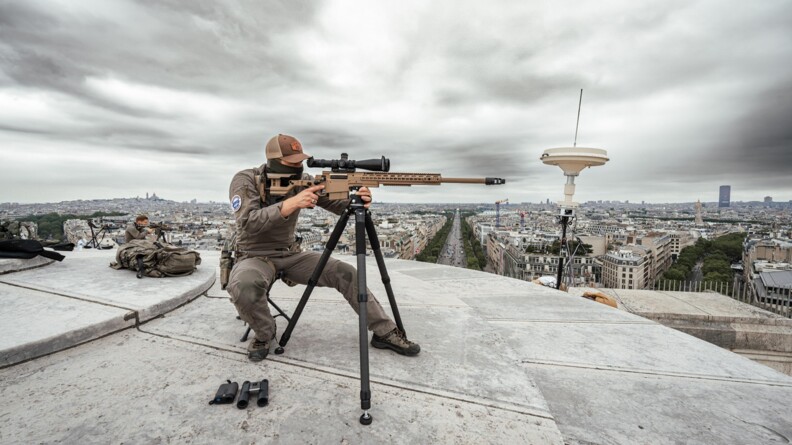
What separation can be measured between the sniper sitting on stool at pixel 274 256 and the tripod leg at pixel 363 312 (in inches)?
8.9

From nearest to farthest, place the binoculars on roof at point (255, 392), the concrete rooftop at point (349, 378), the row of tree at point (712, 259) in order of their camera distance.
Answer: the concrete rooftop at point (349, 378), the binoculars on roof at point (255, 392), the row of tree at point (712, 259)

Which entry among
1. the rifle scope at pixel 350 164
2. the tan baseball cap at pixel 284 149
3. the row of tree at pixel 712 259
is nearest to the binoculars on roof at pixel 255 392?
the rifle scope at pixel 350 164

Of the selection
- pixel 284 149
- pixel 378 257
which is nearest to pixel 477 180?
pixel 378 257

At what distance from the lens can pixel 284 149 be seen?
2.83 meters

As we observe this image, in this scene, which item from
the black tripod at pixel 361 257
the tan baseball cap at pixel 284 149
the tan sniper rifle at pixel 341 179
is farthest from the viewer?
the tan baseball cap at pixel 284 149

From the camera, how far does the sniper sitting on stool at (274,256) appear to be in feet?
8.38

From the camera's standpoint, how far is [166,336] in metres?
2.87

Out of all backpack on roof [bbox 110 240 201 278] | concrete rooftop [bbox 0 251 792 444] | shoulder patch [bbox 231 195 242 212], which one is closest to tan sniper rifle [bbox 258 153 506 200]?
shoulder patch [bbox 231 195 242 212]

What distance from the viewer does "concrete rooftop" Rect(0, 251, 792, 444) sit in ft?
5.94

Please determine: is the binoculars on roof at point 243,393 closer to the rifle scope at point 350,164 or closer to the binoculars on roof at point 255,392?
the binoculars on roof at point 255,392

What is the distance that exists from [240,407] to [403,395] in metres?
0.95

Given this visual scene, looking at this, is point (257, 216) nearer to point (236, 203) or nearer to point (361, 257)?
point (236, 203)

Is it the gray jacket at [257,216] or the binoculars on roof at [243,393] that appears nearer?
the binoculars on roof at [243,393]

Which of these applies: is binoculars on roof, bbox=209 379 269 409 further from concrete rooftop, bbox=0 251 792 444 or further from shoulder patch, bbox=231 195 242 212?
shoulder patch, bbox=231 195 242 212
